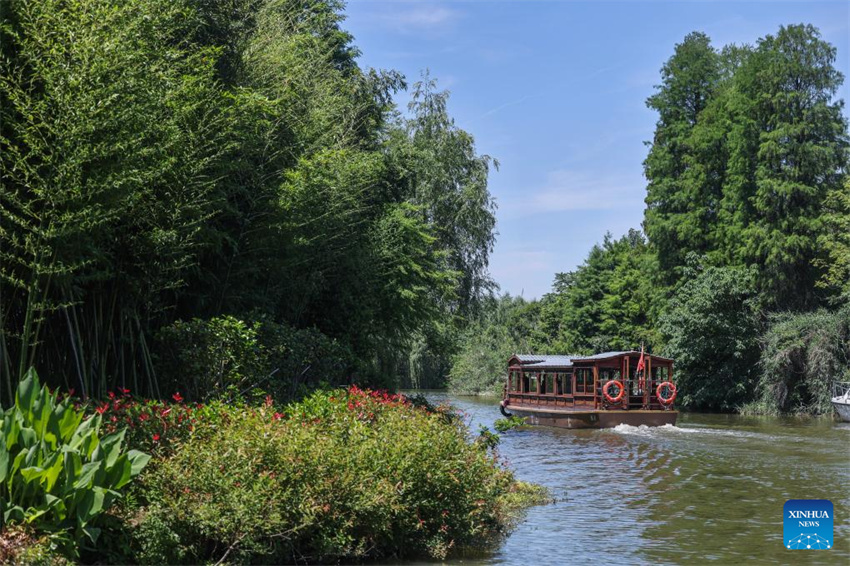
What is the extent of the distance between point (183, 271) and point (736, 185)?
3252 cm

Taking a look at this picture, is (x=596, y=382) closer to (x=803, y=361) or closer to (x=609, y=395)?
(x=609, y=395)

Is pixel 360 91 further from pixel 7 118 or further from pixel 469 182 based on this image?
pixel 7 118

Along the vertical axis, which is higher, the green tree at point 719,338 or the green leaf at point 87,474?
the green tree at point 719,338

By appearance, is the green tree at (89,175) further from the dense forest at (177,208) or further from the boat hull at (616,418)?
the boat hull at (616,418)

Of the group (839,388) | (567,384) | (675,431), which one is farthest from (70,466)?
(839,388)

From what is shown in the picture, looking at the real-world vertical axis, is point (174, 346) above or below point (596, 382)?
above

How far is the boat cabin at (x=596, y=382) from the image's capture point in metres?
32.3

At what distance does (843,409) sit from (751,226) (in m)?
10.1

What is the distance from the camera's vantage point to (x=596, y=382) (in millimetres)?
32469

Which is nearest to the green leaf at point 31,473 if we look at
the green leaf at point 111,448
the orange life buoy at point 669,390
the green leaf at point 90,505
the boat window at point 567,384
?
the green leaf at point 90,505

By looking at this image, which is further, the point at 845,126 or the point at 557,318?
the point at 557,318

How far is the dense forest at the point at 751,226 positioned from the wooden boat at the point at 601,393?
16.4ft

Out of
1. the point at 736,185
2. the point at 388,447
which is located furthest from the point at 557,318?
the point at 388,447

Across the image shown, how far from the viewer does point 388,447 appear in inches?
374
